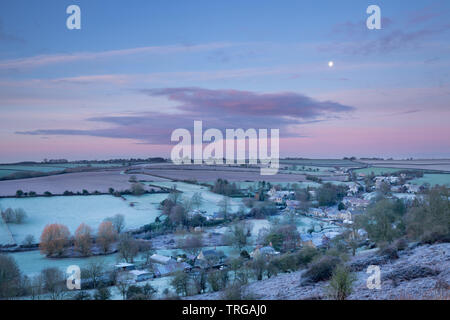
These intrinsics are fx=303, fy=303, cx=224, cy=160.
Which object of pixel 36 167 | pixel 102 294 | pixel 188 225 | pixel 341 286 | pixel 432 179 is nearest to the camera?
Result: pixel 341 286

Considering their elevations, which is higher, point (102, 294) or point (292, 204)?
point (292, 204)

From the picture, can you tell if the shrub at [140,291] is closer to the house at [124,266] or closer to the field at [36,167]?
the house at [124,266]

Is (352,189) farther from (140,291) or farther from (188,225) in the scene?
(140,291)

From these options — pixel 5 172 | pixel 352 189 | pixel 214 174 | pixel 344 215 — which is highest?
pixel 5 172

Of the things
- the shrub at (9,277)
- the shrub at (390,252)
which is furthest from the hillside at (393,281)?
the shrub at (9,277)

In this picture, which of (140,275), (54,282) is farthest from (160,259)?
(54,282)
